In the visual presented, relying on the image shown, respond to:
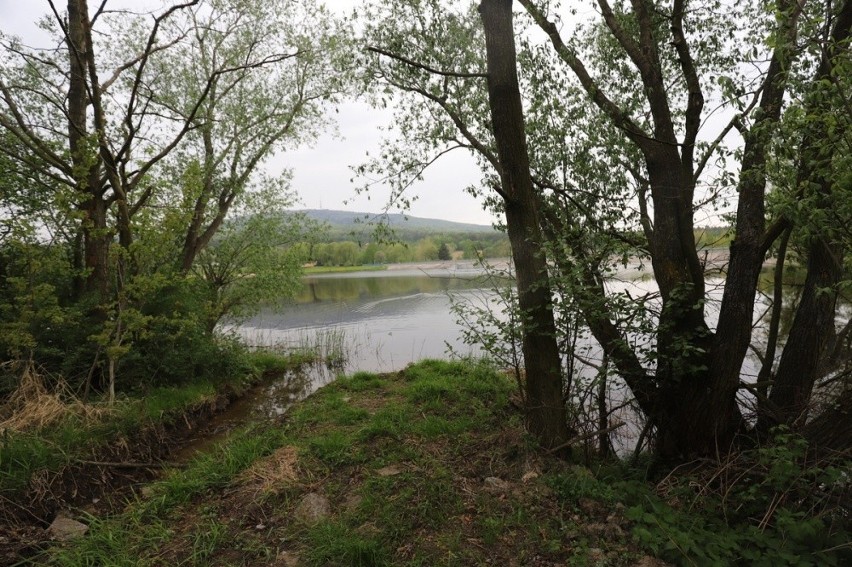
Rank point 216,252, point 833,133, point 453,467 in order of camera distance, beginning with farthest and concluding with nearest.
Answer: point 216,252
point 453,467
point 833,133

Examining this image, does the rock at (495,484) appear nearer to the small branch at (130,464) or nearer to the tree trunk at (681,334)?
the tree trunk at (681,334)

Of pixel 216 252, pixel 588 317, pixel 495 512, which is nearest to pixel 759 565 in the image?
pixel 495 512

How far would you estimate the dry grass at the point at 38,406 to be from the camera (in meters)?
4.89

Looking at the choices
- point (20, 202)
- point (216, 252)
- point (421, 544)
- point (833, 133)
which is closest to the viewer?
point (833, 133)

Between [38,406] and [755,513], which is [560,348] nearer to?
[755,513]

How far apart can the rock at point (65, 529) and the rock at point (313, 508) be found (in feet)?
6.09

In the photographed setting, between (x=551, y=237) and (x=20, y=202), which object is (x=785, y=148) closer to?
(x=551, y=237)

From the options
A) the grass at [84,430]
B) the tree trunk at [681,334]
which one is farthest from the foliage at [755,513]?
the grass at [84,430]

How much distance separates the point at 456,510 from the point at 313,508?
1290 mm

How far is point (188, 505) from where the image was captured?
3928 millimetres

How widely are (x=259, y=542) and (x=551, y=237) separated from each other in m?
4.06

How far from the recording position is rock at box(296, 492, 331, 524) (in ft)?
11.4

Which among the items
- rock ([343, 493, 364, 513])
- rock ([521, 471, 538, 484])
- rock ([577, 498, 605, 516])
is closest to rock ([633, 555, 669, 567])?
rock ([577, 498, 605, 516])

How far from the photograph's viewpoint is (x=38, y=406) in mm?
5176
